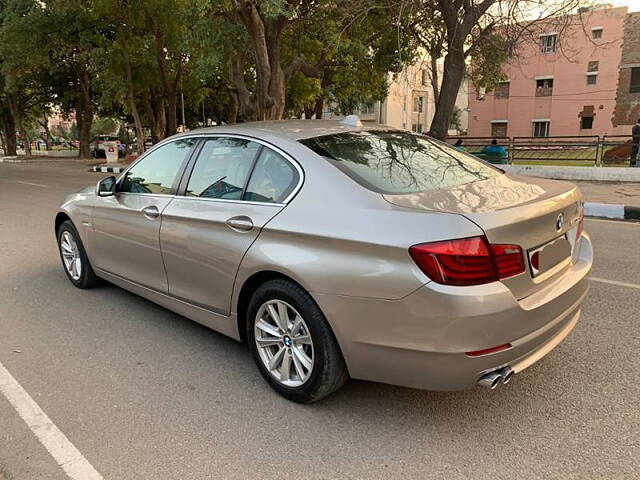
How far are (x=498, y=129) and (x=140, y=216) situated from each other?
42.4 m

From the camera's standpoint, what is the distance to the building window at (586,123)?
38656 millimetres

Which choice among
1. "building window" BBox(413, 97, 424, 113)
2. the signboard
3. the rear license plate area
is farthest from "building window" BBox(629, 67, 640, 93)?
the rear license plate area

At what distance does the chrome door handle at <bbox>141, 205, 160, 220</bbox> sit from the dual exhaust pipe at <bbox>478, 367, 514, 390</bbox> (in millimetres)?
2548

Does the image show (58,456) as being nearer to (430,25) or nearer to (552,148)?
(552,148)

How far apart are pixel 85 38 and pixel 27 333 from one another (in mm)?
22010

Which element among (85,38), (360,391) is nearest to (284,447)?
(360,391)

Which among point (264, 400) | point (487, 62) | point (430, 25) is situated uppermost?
point (430, 25)

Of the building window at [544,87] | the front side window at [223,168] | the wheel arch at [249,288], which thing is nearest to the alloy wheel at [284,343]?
the wheel arch at [249,288]

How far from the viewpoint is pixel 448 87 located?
14.9 m

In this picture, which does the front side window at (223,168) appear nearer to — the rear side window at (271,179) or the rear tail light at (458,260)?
the rear side window at (271,179)

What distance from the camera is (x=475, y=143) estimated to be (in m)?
17.4

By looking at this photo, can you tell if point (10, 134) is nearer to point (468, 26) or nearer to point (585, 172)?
point (468, 26)

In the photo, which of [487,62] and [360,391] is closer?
[360,391]

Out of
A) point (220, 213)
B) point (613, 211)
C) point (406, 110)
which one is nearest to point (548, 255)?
point (220, 213)
